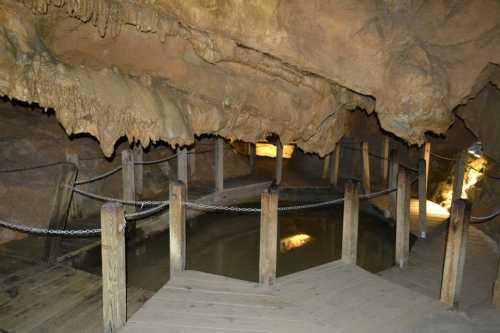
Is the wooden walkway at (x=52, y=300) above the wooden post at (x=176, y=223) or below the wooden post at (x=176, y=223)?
below

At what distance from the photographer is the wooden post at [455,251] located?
4344mm

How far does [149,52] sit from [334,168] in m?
8.06

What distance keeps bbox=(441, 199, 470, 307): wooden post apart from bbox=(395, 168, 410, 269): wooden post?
1560mm

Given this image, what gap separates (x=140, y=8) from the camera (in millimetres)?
5844

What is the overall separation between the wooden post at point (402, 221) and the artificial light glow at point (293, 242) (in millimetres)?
3238

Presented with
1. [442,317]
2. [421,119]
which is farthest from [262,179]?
[442,317]

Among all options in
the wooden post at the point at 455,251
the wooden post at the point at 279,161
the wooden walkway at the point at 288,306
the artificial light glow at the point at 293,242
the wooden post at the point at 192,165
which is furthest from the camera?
the wooden post at the point at 279,161

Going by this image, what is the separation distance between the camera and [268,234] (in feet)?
15.5

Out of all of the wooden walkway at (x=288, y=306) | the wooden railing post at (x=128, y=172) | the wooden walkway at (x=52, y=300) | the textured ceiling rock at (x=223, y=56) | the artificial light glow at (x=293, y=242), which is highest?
the textured ceiling rock at (x=223, y=56)

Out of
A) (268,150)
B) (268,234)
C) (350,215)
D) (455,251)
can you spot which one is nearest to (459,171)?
(350,215)

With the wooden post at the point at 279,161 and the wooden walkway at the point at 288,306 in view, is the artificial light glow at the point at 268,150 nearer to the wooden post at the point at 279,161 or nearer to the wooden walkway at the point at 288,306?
the wooden post at the point at 279,161

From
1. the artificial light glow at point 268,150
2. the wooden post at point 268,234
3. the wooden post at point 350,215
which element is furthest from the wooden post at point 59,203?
the artificial light glow at point 268,150

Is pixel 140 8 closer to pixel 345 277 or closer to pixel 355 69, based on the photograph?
pixel 355 69

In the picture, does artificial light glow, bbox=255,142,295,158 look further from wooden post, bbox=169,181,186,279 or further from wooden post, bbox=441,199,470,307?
wooden post, bbox=441,199,470,307
